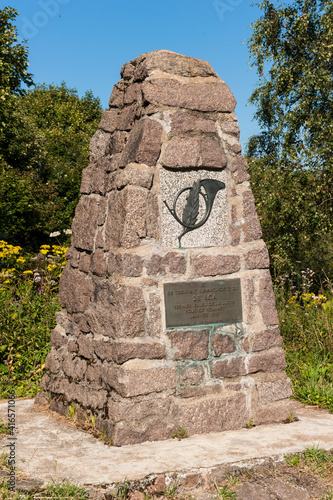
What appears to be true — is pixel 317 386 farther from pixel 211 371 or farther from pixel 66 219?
pixel 66 219

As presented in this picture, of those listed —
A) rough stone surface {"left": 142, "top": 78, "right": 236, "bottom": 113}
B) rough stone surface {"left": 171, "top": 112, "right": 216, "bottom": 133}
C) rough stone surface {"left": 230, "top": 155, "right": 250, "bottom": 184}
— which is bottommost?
A: rough stone surface {"left": 230, "top": 155, "right": 250, "bottom": 184}

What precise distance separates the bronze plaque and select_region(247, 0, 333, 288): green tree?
5.79m

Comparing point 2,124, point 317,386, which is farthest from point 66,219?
point 317,386

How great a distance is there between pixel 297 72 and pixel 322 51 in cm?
117

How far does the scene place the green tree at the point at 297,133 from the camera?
10.6 m

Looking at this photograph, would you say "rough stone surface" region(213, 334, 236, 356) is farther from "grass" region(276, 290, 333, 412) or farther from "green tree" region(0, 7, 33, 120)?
"green tree" region(0, 7, 33, 120)

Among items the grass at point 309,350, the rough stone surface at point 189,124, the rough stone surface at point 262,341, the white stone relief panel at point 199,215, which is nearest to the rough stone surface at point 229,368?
the rough stone surface at point 262,341

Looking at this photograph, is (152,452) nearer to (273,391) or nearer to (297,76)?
(273,391)

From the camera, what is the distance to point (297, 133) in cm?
1227

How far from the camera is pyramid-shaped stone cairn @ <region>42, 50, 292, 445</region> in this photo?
3.68m

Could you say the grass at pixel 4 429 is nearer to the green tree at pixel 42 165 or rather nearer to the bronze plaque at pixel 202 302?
the bronze plaque at pixel 202 302

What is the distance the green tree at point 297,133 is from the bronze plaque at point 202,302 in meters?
5.79

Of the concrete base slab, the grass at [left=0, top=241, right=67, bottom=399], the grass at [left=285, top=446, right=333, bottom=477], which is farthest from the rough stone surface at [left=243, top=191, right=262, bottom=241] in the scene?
the grass at [left=0, top=241, right=67, bottom=399]

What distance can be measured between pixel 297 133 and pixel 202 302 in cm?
937
